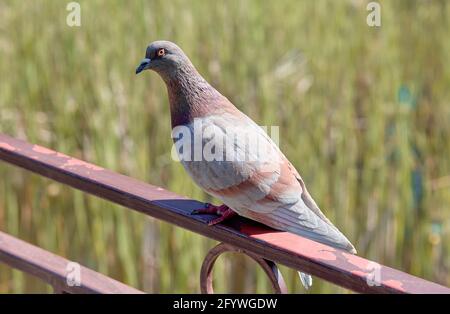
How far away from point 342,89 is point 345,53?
198mm

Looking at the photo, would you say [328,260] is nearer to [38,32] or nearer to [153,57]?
[153,57]

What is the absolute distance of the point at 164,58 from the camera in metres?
1.50

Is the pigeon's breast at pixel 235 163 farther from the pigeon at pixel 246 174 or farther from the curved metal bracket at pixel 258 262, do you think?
the curved metal bracket at pixel 258 262

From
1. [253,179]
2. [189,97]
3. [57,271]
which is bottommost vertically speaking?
[57,271]

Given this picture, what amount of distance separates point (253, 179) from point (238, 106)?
4.23 feet

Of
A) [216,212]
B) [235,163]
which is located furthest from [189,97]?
[216,212]

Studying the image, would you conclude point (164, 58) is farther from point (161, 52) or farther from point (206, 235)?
point (206, 235)

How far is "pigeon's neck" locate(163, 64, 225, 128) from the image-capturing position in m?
1.46

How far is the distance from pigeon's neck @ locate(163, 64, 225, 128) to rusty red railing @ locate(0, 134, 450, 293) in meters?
0.21

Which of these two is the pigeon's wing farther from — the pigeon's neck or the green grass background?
the green grass background

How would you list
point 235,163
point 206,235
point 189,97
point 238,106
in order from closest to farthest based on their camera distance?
point 206,235 → point 235,163 → point 189,97 → point 238,106

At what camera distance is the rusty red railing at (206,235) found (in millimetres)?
969

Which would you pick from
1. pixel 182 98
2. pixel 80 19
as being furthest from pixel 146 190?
pixel 80 19

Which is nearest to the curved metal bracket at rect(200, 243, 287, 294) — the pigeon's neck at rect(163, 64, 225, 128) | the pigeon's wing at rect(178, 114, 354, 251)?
the pigeon's wing at rect(178, 114, 354, 251)
